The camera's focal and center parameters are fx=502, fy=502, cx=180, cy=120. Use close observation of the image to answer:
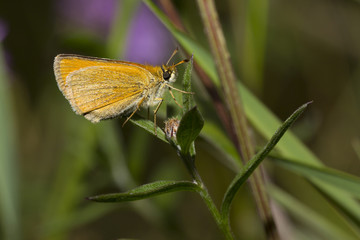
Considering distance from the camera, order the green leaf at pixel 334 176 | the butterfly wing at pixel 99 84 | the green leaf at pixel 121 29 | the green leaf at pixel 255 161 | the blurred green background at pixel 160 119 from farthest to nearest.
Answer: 1. the blurred green background at pixel 160 119
2. the green leaf at pixel 121 29
3. the butterfly wing at pixel 99 84
4. the green leaf at pixel 334 176
5. the green leaf at pixel 255 161

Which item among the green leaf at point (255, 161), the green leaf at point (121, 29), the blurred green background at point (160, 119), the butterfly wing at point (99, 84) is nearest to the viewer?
the green leaf at point (255, 161)

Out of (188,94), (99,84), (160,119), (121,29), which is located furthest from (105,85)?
(160,119)

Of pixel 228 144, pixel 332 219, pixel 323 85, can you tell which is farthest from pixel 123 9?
pixel 323 85

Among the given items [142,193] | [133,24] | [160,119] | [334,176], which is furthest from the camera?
[133,24]

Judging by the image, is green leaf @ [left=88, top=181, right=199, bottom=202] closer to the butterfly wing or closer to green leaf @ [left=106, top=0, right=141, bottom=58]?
the butterfly wing

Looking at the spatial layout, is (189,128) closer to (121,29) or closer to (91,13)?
(121,29)

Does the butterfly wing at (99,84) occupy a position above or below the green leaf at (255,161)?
below

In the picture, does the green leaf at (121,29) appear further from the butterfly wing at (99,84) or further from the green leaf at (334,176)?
the green leaf at (334,176)

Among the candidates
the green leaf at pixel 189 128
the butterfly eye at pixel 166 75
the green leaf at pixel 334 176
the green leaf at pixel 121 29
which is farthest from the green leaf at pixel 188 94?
the green leaf at pixel 121 29
